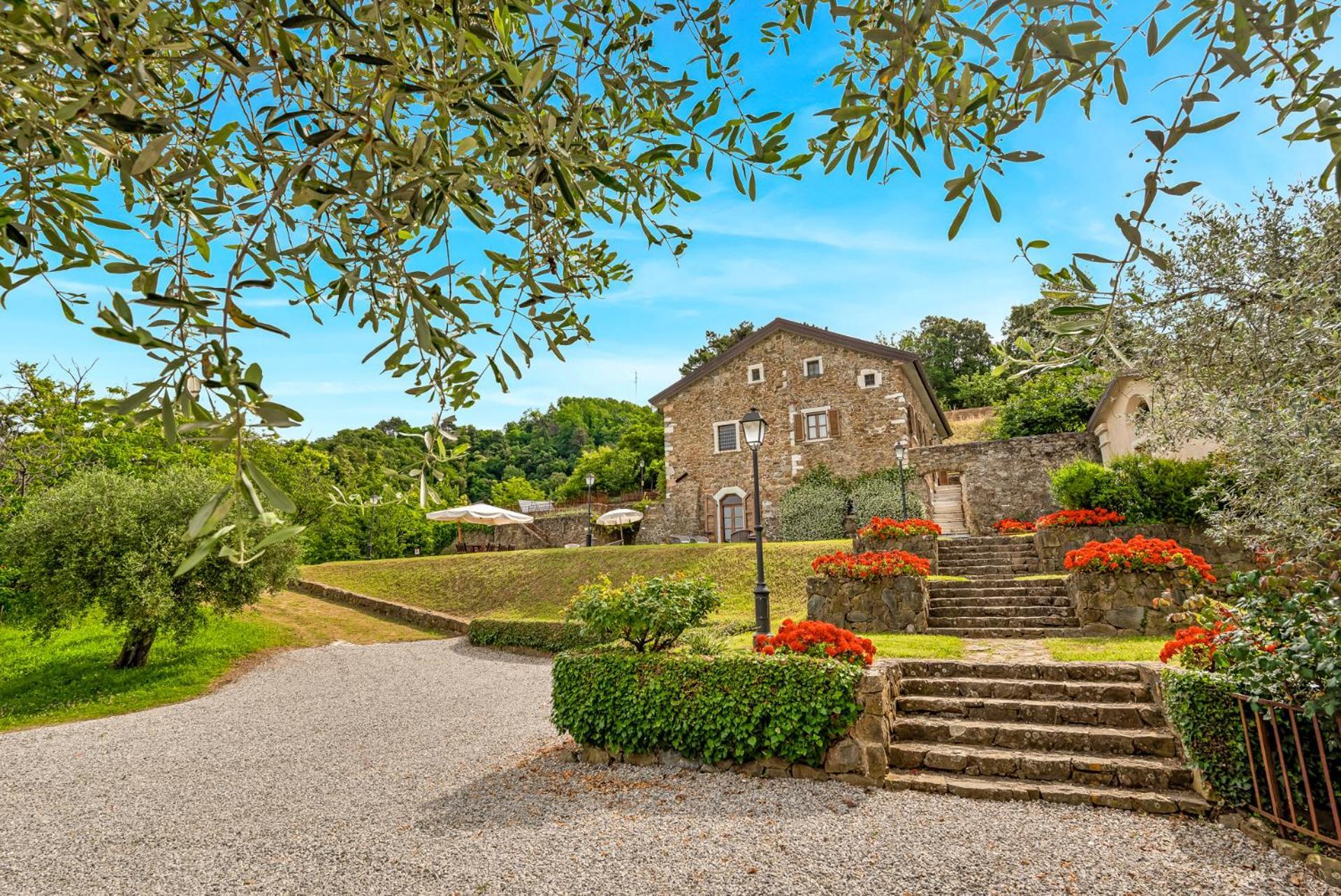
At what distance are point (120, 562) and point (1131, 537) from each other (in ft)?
56.4

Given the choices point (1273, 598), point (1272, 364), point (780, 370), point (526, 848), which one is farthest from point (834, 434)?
point (526, 848)

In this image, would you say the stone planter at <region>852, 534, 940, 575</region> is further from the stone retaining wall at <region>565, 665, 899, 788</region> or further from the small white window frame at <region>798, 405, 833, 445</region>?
the stone retaining wall at <region>565, 665, 899, 788</region>

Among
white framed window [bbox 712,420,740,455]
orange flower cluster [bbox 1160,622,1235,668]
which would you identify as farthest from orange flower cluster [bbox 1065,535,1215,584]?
white framed window [bbox 712,420,740,455]

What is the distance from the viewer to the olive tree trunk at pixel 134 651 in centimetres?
1151

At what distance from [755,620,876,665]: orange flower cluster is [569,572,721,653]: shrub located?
1186 mm

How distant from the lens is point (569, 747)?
681 centimetres

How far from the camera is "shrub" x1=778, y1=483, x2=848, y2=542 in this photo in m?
20.7

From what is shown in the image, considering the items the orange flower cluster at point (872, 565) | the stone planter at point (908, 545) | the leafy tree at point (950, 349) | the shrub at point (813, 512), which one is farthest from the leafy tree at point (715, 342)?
the orange flower cluster at point (872, 565)

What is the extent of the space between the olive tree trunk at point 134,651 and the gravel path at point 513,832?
439cm

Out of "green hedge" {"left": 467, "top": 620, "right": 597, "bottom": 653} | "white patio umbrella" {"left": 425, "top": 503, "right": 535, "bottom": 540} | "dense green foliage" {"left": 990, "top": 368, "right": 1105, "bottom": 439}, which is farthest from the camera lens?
"dense green foliage" {"left": 990, "top": 368, "right": 1105, "bottom": 439}

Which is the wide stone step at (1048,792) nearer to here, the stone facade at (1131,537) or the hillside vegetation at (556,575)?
the stone facade at (1131,537)

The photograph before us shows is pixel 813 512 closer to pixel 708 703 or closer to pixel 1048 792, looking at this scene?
pixel 708 703

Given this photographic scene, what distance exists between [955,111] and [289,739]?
9378 millimetres

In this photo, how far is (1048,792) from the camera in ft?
16.5
